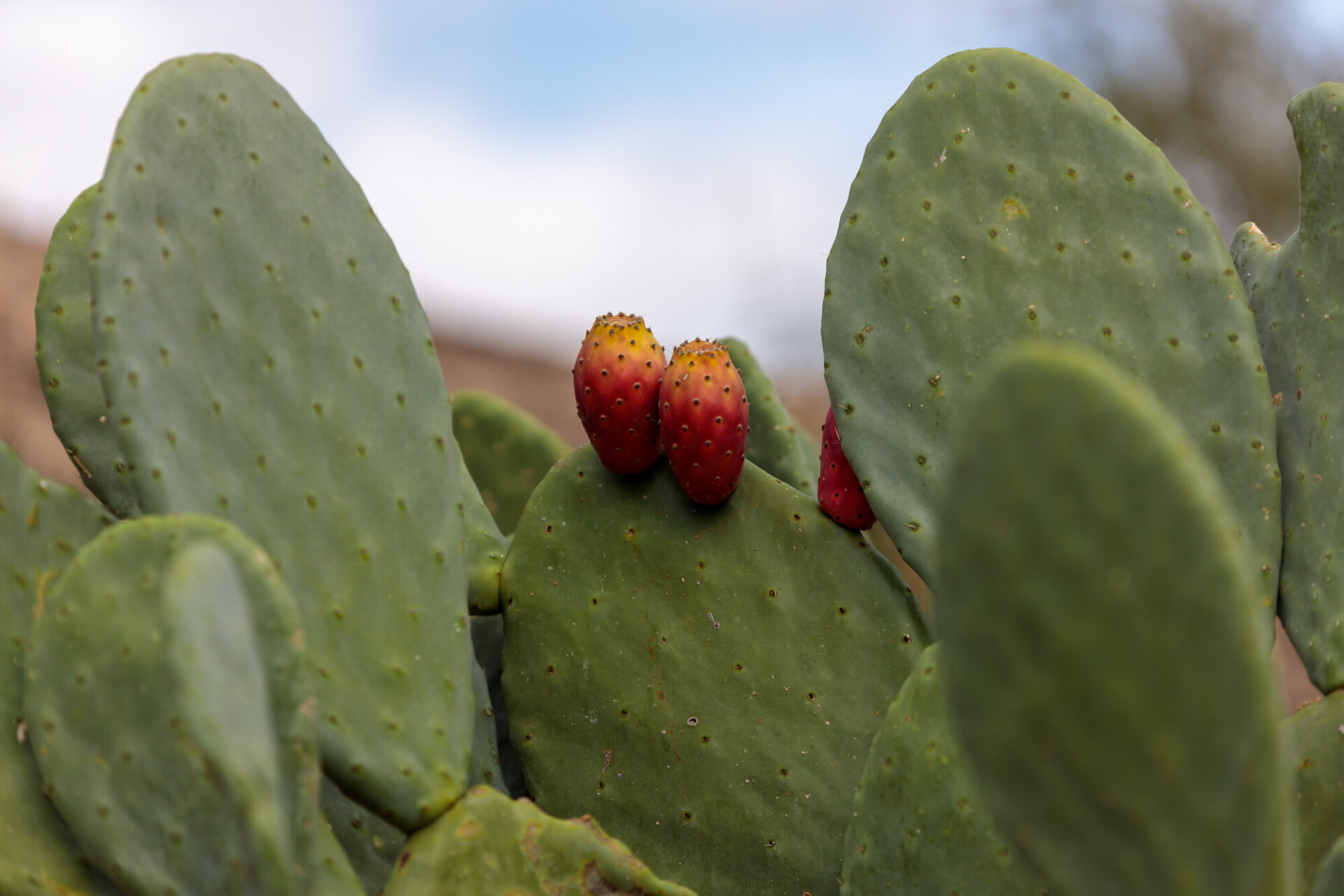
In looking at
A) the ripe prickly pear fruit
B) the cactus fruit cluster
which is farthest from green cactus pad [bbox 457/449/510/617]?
the ripe prickly pear fruit

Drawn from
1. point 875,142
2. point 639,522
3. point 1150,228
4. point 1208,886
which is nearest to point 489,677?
point 639,522

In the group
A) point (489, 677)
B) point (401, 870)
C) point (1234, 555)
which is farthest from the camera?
point (489, 677)

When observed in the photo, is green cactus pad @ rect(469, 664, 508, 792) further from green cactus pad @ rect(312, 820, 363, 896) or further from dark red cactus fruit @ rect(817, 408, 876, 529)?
dark red cactus fruit @ rect(817, 408, 876, 529)

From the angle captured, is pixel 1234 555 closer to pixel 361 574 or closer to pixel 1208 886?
pixel 1208 886

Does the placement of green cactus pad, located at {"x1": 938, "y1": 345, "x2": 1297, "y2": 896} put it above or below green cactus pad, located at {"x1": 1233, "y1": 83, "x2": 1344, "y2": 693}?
below

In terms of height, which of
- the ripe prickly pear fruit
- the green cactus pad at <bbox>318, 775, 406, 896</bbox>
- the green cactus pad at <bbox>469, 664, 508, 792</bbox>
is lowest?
the green cactus pad at <bbox>318, 775, 406, 896</bbox>

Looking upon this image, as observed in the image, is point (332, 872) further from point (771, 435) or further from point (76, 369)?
point (771, 435)

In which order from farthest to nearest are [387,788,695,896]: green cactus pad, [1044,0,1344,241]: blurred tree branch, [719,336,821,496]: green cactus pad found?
1. [1044,0,1344,241]: blurred tree branch
2. [719,336,821,496]: green cactus pad
3. [387,788,695,896]: green cactus pad
